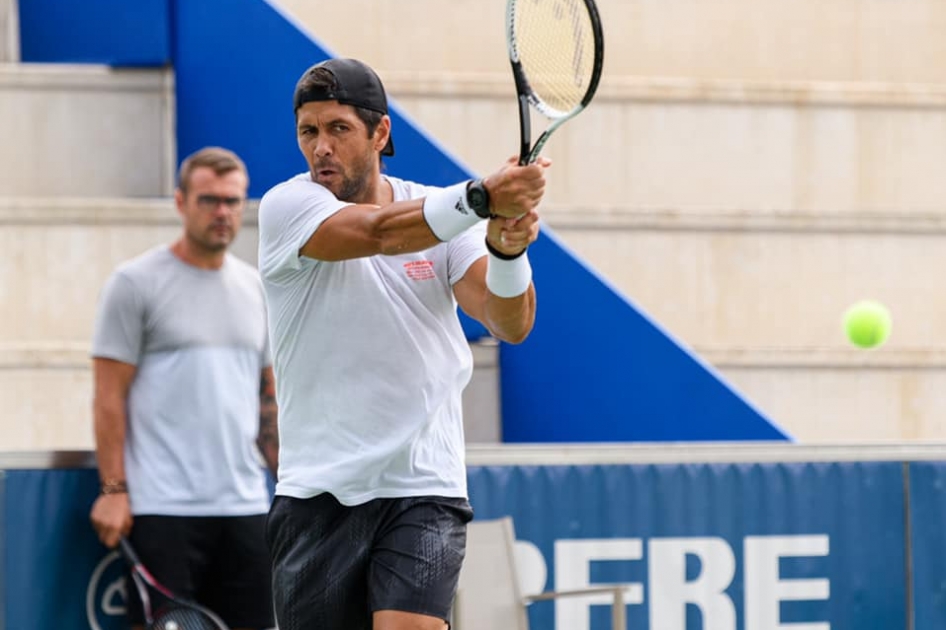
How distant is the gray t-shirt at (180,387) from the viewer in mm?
5785

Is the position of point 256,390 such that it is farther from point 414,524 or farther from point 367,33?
point 367,33

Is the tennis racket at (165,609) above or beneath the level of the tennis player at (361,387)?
beneath

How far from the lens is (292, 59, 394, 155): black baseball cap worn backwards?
380cm

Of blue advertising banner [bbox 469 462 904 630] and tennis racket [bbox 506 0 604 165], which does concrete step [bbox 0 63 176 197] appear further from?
tennis racket [bbox 506 0 604 165]

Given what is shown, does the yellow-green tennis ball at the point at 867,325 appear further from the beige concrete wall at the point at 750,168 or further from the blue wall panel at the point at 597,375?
the blue wall panel at the point at 597,375

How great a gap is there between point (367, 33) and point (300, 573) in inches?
250

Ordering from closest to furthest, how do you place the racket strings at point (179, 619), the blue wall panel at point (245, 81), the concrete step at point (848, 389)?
the racket strings at point (179, 619), the blue wall panel at point (245, 81), the concrete step at point (848, 389)

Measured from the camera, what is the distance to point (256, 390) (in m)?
6.02

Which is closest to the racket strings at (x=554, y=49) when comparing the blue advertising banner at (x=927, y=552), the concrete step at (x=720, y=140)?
the blue advertising banner at (x=927, y=552)

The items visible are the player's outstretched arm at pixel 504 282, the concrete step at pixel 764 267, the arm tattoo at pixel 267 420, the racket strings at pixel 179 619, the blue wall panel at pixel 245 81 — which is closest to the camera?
the player's outstretched arm at pixel 504 282

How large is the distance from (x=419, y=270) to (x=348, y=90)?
417 mm

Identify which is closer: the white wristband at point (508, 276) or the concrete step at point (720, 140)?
the white wristband at point (508, 276)

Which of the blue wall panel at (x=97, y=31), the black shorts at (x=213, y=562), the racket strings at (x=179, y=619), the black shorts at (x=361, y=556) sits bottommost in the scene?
the racket strings at (x=179, y=619)

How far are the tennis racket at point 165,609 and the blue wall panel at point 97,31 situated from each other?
410 centimetres
